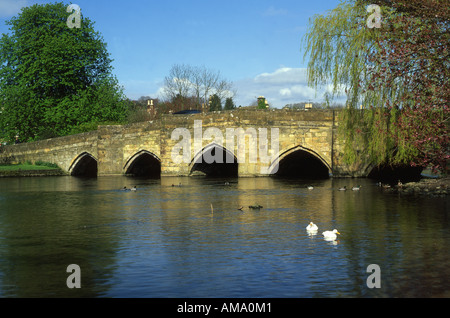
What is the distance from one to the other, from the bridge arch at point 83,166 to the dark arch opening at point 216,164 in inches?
333

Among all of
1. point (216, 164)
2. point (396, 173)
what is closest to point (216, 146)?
point (216, 164)

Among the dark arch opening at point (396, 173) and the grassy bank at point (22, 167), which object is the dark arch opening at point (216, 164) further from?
the grassy bank at point (22, 167)

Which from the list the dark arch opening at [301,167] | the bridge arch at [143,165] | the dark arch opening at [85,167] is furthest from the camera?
the dark arch opening at [85,167]

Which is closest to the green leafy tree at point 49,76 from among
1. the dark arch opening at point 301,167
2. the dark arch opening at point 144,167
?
the dark arch opening at point 144,167

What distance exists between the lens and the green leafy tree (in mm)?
44688

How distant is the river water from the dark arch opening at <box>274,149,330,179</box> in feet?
58.3

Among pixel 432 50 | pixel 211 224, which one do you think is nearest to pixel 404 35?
pixel 432 50

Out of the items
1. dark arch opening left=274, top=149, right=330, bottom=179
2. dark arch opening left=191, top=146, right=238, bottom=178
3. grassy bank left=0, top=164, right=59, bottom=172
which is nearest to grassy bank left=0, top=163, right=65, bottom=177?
grassy bank left=0, top=164, right=59, bottom=172

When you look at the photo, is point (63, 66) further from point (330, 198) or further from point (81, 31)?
point (330, 198)

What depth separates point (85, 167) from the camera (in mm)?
47469

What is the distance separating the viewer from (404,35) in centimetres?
2044

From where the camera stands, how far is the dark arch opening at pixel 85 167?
4498 cm

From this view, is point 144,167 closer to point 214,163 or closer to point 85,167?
point 85,167

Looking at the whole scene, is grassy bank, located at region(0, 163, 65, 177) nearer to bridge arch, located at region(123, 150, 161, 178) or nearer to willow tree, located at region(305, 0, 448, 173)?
bridge arch, located at region(123, 150, 161, 178)
